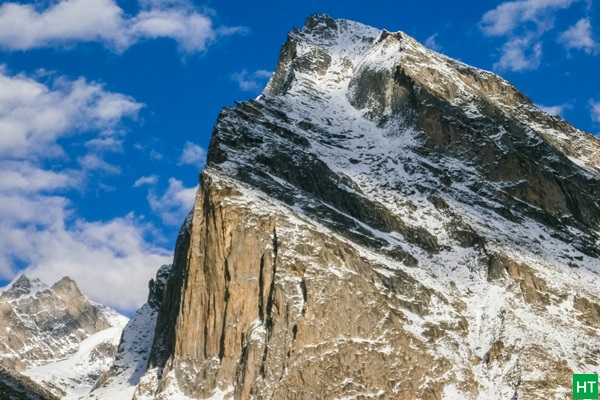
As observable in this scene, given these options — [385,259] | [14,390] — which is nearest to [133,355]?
[385,259]

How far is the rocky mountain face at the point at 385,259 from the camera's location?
11081 centimetres

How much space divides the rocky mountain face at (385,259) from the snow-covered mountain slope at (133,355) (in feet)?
11.5

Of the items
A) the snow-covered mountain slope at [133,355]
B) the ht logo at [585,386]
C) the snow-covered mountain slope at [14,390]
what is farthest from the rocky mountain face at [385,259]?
the snow-covered mountain slope at [14,390]

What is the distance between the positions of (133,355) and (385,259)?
3850 centimetres

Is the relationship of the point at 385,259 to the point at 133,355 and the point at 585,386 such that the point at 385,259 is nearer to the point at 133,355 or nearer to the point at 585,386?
the point at 585,386

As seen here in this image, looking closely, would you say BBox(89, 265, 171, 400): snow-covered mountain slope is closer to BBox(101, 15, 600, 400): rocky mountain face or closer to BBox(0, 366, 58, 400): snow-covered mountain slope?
BBox(101, 15, 600, 400): rocky mountain face

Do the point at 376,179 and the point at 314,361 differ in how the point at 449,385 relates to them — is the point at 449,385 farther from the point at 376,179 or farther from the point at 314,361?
the point at 376,179

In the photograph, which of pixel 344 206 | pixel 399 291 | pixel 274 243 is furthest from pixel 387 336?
pixel 344 206

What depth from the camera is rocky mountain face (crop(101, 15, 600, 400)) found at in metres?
111

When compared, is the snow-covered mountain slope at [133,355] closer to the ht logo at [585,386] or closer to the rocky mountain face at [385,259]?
the rocky mountain face at [385,259]

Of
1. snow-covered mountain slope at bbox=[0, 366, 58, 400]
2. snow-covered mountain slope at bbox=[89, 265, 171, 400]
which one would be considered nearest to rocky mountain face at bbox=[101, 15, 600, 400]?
snow-covered mountain slope at bbox=[89, 265, 171, 400]

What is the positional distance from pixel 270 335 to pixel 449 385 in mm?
17275

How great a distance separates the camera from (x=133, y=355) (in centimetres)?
14625

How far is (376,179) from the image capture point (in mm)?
143250
